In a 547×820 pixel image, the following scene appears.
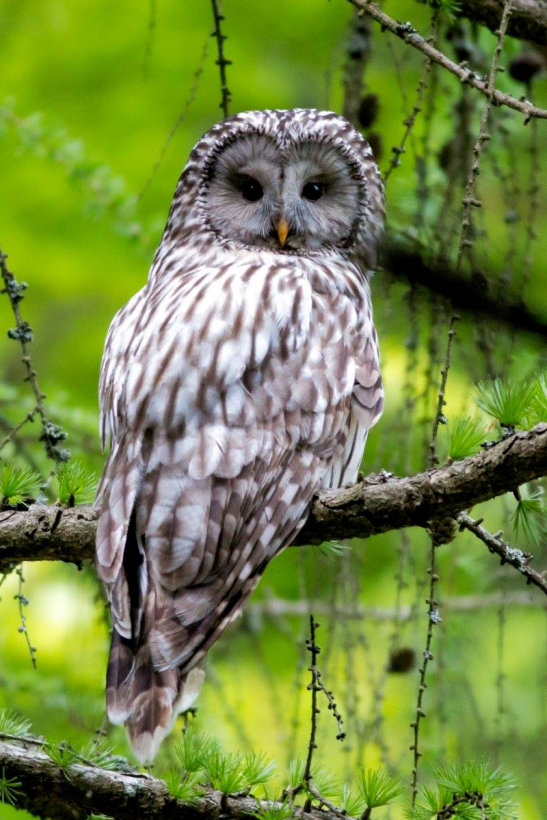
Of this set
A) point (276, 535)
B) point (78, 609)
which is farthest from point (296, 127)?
point (78, 609)

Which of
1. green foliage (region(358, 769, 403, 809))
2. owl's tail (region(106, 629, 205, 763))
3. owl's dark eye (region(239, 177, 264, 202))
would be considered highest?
owl's dark eye (region(239, 177, 264, 202))

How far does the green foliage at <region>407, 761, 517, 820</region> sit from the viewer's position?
2.46m

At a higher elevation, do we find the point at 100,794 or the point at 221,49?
the point at 221,49

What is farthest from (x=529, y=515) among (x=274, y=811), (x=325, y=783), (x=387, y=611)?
(x=387, y=611)

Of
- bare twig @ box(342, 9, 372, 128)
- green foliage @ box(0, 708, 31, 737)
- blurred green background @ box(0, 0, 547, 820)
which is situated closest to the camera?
green foliage @ box(0, 708, 31, 737)

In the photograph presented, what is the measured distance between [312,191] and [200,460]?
139 cm

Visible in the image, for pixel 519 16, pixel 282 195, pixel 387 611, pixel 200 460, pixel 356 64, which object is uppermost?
pixel 356 64

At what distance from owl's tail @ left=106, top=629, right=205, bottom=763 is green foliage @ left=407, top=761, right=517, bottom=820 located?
2.38 ft

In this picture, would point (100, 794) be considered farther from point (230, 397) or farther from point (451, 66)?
point (451, 66)

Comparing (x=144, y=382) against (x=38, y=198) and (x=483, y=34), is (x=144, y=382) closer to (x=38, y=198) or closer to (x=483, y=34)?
(x=483, y=34)

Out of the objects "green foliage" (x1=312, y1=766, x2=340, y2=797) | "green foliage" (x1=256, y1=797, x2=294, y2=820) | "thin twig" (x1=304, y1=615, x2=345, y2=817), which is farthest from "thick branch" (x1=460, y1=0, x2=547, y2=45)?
"green foliage" (x1=256, y1=797, x2=294, y2=820)

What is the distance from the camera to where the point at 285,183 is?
391 cm

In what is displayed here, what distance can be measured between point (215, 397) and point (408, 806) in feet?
4.06

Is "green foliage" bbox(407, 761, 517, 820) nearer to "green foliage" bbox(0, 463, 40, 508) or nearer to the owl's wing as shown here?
the owl's wing
